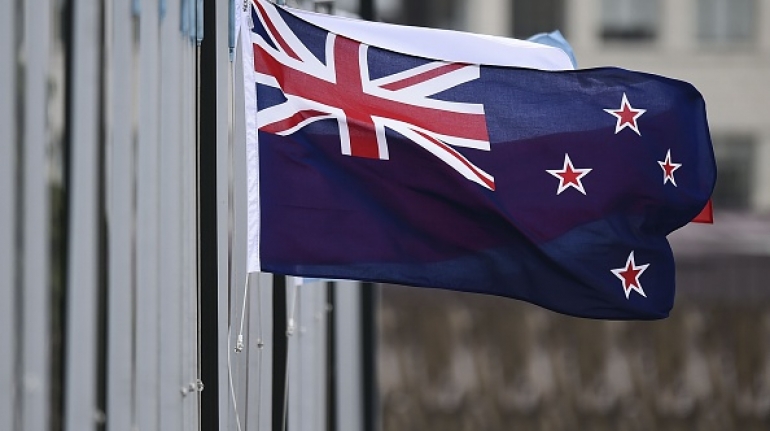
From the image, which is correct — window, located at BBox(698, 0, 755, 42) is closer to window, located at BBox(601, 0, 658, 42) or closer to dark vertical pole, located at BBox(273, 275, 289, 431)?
window, located at BBox(601, 0, 658, 42)

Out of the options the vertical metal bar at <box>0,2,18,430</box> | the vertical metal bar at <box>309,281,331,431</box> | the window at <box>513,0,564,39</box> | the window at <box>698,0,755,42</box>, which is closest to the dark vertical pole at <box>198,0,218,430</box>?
the vertical metal bar at <box>0,2,18,430</box>

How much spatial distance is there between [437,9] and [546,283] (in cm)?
2601

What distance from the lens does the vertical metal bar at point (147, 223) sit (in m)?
6.96

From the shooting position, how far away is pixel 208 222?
7523 mm

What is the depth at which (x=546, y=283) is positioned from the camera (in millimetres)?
7508

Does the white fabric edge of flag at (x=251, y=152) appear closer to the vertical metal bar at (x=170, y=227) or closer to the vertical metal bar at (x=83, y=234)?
the vertical metal bar at (x=170, y=227)

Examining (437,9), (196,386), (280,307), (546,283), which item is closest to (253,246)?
Result: (196,386)

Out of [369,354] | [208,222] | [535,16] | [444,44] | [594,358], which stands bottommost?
[594,358]

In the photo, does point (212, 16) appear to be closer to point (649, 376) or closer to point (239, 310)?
point (239, 310)

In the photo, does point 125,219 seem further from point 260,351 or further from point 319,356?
point 319,356

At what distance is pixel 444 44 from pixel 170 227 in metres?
2.03

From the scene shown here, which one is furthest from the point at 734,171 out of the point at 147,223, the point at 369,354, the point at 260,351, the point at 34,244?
the point at 34,244

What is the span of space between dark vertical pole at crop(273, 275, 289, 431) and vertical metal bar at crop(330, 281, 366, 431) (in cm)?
183

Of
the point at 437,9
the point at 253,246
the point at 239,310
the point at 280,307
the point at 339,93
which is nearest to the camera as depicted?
the point at 253,246
